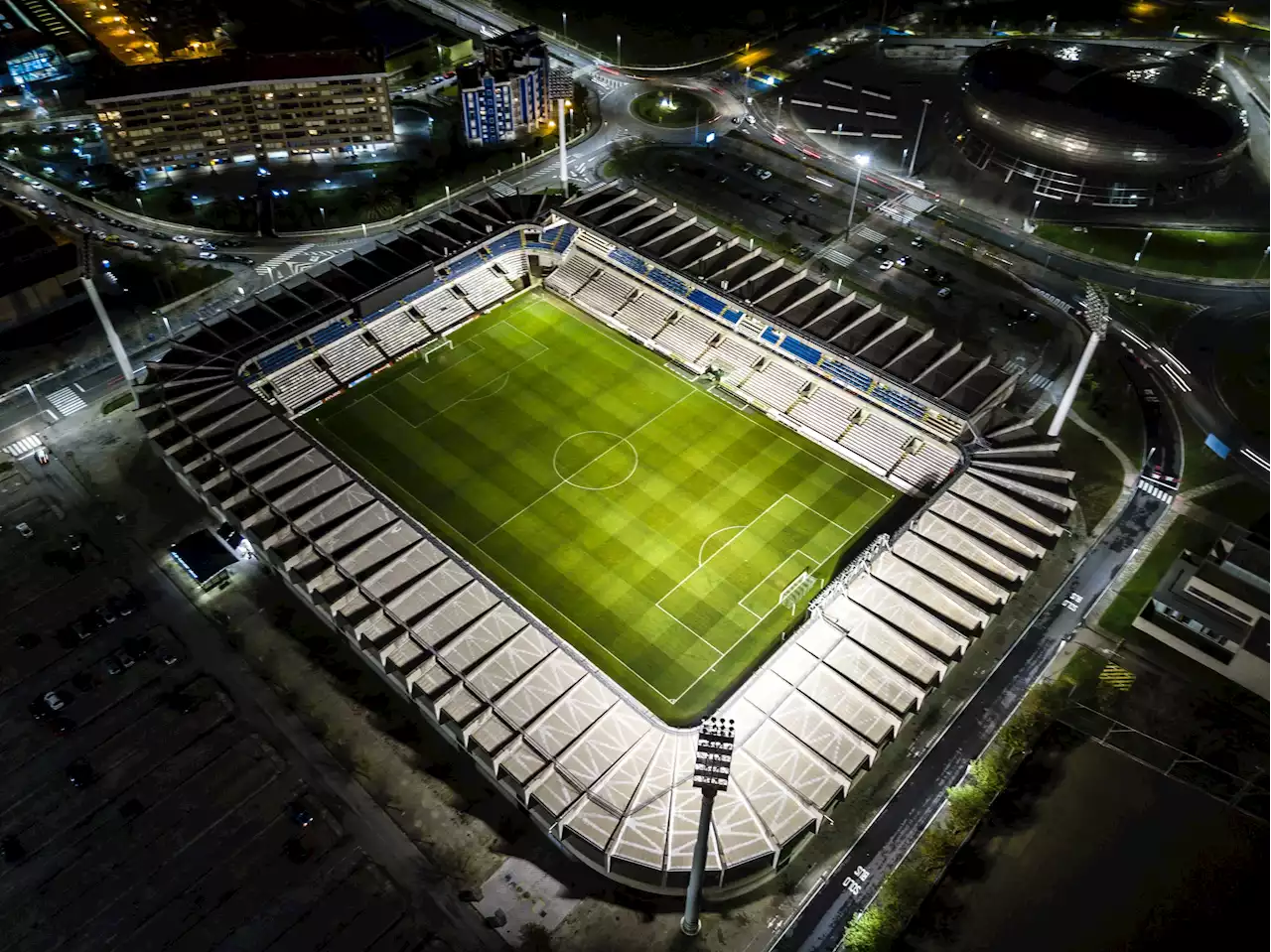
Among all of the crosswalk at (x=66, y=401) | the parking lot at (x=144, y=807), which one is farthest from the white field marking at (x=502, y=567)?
the crosswalk at (x=66, y=401)

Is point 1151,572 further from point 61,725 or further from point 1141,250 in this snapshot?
point 61,725

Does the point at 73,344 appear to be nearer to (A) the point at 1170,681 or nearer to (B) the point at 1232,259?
(A) the point at 1170,681

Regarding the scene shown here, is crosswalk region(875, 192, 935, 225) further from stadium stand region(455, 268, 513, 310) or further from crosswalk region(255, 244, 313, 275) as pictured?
crosswalk region(255, 244, 313, 275)

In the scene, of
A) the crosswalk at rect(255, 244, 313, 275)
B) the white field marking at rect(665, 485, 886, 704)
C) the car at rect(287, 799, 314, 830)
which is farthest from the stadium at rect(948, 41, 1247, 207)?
the car at rect(287, 799, 314, 830)

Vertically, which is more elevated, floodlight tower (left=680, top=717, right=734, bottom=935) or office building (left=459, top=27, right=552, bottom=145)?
floodlight tower (left=680, top=717, right=734, bottom=935)

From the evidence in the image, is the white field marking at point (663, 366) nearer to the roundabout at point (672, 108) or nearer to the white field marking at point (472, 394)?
the white field marking at point (472, 394)
